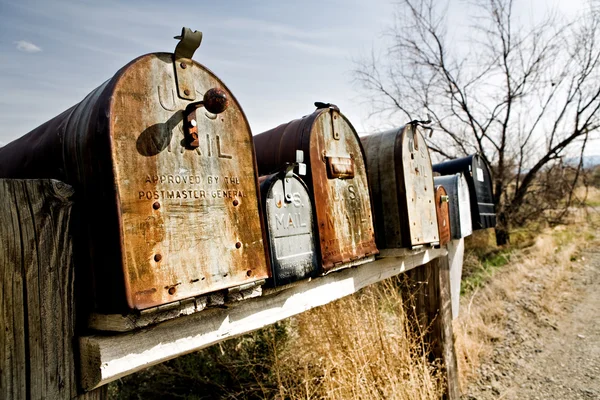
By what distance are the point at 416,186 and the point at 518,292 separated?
441 centimetres

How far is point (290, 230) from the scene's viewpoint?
1.30 m

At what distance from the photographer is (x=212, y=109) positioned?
0.90 meters

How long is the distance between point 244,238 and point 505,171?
864 centimetres

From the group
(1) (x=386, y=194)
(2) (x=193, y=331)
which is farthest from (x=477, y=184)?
(2) (x=193, y=331)

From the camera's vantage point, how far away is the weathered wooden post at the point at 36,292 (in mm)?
765

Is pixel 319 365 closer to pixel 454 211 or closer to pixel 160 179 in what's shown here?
pixel 454 211

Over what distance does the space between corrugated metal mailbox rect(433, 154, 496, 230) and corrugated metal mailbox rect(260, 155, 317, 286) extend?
2.46m

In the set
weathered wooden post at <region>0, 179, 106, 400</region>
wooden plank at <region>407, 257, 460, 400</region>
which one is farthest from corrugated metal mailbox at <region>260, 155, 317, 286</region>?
wooden plank at <region>407, 257, 460, 400</region>

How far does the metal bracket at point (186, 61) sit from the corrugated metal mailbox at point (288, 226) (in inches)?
14.8

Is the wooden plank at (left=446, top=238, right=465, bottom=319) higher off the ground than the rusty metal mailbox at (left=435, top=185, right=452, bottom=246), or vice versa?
the rusty metal mailbox at (left=435, top=185, right=452, bottom=246)

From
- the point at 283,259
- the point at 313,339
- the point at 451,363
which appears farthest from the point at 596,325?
the point at 283,259

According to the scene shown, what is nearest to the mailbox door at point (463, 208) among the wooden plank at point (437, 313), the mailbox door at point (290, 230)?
the wooden plank at point (437, 313)

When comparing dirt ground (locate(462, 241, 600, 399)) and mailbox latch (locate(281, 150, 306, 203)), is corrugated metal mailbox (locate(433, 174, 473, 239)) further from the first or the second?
mailbox latch (locate(281, 150, 306, 203))

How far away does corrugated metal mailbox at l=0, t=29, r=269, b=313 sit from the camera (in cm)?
82
